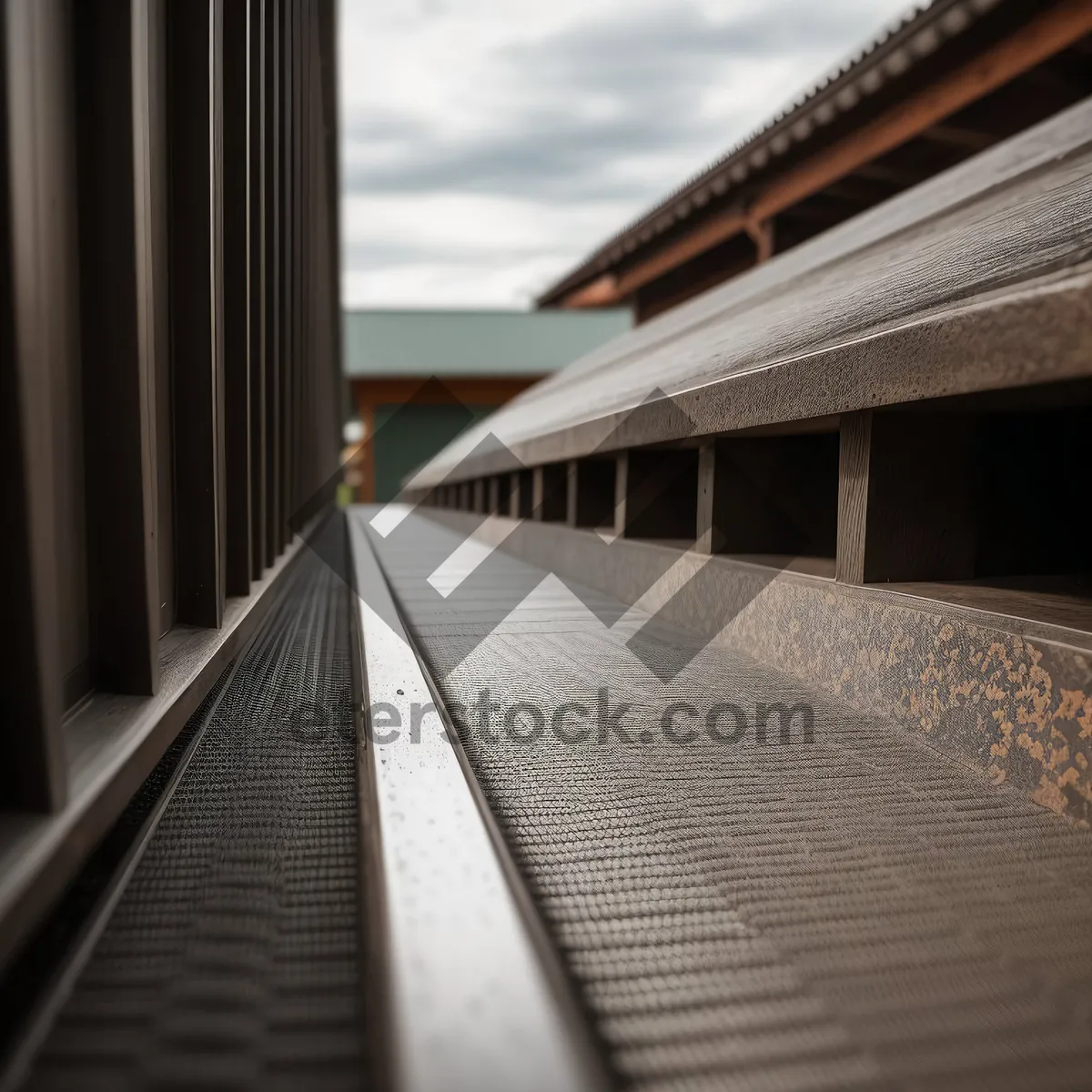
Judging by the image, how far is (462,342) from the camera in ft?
40.3

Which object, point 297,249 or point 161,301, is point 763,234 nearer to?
point 297,249

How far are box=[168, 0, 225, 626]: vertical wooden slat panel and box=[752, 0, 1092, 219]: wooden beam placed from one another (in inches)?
135

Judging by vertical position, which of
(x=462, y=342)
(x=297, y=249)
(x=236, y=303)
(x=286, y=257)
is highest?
(x=462, y=342)

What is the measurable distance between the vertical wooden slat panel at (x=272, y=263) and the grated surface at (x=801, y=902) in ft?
4.23

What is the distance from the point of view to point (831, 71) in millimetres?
4184

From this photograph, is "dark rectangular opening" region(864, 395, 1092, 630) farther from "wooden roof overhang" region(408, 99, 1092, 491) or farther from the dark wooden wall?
the dark wooden wall

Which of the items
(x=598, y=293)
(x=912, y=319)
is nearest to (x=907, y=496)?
(x=912, y=319)

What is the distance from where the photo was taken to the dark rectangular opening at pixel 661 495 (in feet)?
5.84

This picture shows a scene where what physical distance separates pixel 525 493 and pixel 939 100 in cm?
271

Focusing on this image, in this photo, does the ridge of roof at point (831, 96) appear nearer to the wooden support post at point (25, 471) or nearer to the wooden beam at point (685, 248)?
the wooden beam at point (685, 248)

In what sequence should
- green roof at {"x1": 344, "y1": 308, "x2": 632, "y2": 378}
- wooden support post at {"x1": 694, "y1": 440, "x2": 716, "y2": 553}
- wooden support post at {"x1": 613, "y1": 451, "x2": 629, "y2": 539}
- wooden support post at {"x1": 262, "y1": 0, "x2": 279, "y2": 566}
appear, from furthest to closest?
green roof at {"x1": 344, "y1": 308, "x2": 632, "y2": 378}, wooden support post at {"x1": 262, "y1": 0, "x2": 279, "y2": 566}, wooden support post at {"x1": 613, "y1": 451, "x2": 629, "y2": 539}, wooden support post at {"x1": 694, "y1": 440, "x2": 716, "y2": 553}

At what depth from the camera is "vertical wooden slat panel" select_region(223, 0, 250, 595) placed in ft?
4.63

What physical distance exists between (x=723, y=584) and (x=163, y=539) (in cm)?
79

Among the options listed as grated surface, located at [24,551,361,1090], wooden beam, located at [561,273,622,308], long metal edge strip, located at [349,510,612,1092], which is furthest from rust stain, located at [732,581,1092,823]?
wooden beam, located at [561,273,622,308]
